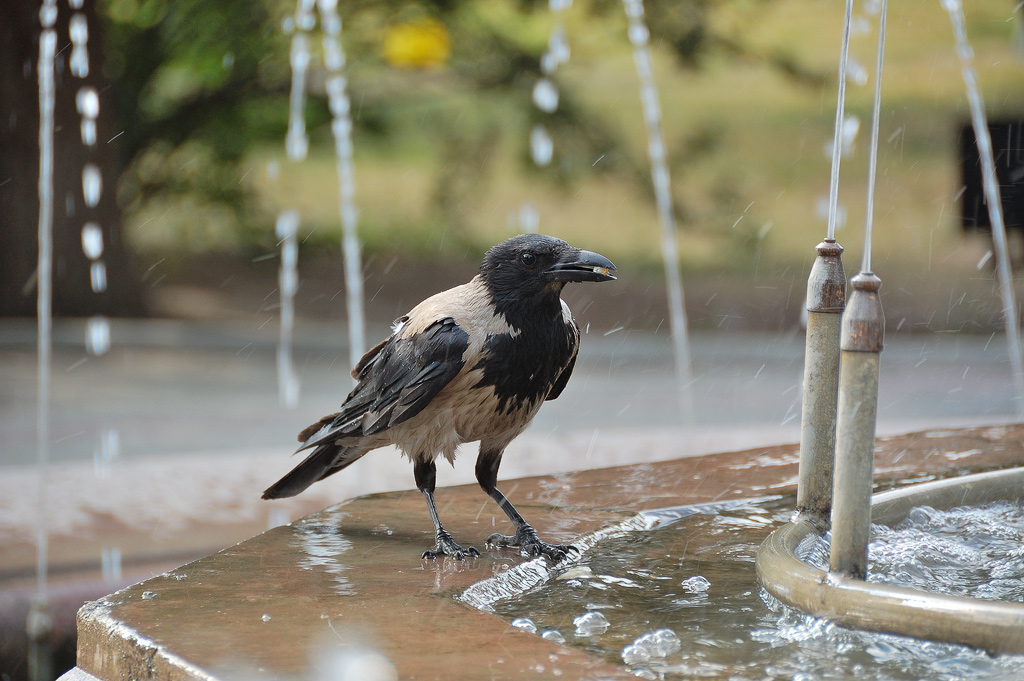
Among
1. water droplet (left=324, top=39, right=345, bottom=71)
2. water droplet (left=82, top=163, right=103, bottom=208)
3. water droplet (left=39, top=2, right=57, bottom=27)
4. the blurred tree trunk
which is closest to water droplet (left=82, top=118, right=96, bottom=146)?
the blurred tree trunk

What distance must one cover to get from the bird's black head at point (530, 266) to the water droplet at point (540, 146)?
12917mm

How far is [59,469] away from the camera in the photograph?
516cm

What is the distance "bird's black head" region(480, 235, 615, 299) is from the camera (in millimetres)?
2654

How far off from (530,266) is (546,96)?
12952 mm

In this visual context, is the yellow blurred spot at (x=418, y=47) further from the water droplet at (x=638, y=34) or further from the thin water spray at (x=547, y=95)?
the water droplet at (x=638, y=34)

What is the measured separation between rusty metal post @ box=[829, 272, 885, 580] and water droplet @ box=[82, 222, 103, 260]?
12340mm

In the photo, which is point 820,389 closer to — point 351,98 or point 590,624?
point 590,624

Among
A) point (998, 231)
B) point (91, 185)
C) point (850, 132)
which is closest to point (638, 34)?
point (850, 132)

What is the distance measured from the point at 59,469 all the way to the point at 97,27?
7.87 m

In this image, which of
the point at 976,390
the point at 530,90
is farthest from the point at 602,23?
the point at 976,390

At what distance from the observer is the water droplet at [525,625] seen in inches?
76.2

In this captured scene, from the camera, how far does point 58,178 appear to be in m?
12.0

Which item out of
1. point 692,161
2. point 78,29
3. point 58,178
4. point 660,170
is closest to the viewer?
point 78,29

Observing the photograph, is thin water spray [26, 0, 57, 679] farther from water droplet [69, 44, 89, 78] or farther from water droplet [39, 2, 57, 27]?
water droplet [69, 44, 89, 78]
